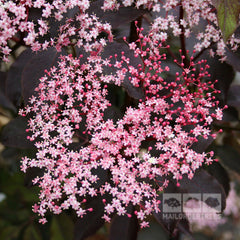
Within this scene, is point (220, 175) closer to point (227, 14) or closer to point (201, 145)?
point (201, 145)

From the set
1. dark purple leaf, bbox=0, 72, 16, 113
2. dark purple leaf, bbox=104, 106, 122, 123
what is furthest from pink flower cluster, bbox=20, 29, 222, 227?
dark purple leaf, bbox=0, 72, 16, 113

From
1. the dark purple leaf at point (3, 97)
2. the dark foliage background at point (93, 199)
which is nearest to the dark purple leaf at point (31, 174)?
the dark foliage background at point (93, 199)

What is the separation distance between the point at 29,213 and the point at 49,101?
45cm

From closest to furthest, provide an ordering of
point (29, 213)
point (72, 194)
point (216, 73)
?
point (72, 194), point (216, 73), point (29, 213)

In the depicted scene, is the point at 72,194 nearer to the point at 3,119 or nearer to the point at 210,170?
the point at 210,170

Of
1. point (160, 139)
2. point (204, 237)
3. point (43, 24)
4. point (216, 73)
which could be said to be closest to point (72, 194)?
point (160, 139)

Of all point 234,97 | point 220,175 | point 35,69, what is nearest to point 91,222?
point 35,69

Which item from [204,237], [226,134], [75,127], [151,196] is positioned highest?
[226,134]

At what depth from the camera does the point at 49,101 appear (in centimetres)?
63

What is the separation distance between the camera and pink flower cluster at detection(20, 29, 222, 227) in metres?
0.56

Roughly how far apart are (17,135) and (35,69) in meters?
0.14

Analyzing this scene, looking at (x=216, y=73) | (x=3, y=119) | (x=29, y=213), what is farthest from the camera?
(x=3, y=119)

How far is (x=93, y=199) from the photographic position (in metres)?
0.59

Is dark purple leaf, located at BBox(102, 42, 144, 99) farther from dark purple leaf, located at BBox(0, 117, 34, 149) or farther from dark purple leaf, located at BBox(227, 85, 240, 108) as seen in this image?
dark purple leaf, located at BBox(227, 85, 240, 108)
